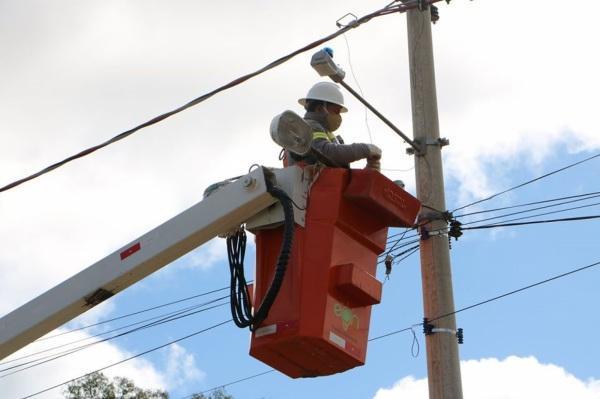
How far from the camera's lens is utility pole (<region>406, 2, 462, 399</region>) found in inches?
374

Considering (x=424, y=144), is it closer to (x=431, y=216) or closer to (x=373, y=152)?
(x=431, y=216)

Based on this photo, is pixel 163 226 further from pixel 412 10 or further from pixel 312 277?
pixel 412 10

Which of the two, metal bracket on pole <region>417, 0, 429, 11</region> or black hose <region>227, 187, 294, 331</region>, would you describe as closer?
black hose <region>227, 187, 294, 331</region>

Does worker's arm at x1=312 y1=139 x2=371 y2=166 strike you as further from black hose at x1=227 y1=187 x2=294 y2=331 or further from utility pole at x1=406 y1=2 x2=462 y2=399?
utility pole at x1=406 y1=2 x2=462 y2=399

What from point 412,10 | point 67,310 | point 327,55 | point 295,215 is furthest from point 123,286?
point 412,10

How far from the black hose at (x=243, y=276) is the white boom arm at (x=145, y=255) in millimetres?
104

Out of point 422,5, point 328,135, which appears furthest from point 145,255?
point 422,5

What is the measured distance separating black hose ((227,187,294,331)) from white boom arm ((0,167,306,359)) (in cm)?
10

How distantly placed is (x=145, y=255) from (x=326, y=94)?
69.2 inches

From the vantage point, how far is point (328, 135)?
324 inches

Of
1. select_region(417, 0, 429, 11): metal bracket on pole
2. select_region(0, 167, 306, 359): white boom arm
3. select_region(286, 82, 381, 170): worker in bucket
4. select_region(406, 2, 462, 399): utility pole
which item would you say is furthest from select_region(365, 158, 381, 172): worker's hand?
Result: select_region(417, 0, 429, 11): metal bracket on pole

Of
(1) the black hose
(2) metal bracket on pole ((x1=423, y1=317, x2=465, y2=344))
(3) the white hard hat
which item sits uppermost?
(3) the white hard hat

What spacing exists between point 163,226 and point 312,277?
1219 mm

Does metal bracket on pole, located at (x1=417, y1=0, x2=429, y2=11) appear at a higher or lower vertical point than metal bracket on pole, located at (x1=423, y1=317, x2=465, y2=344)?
higher
